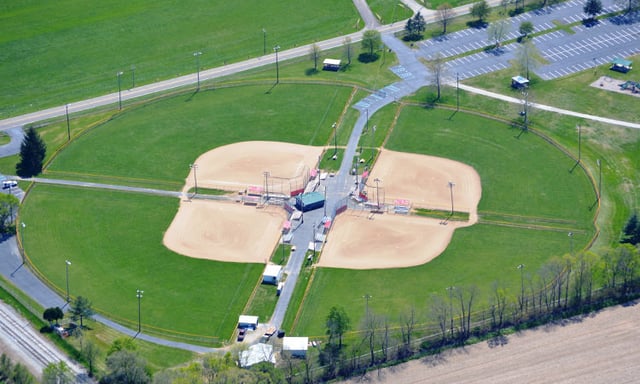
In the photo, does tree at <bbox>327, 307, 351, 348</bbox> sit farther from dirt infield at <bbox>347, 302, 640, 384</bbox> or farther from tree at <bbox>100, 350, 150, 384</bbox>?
tree at <bbox>100, 350, 150, 384</bbox>

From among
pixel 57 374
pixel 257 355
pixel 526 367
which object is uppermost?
pixel 57 374

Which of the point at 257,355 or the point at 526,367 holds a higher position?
the point at 257,355

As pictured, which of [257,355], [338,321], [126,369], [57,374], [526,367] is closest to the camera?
[126,369]

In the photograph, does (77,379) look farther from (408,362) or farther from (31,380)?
(408,362)

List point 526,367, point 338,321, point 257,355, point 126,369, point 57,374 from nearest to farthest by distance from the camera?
point 126,369
point 57,374
point 526,367
point 257,355
point 338,321

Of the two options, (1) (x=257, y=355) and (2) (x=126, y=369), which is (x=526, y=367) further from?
(2) (x=126, y=369)

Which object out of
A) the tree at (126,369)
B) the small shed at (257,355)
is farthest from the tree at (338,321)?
the tree at (126,369)

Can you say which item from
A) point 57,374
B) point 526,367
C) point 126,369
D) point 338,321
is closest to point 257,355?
point 338,321

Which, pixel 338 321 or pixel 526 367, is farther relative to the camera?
pixel 338 321
